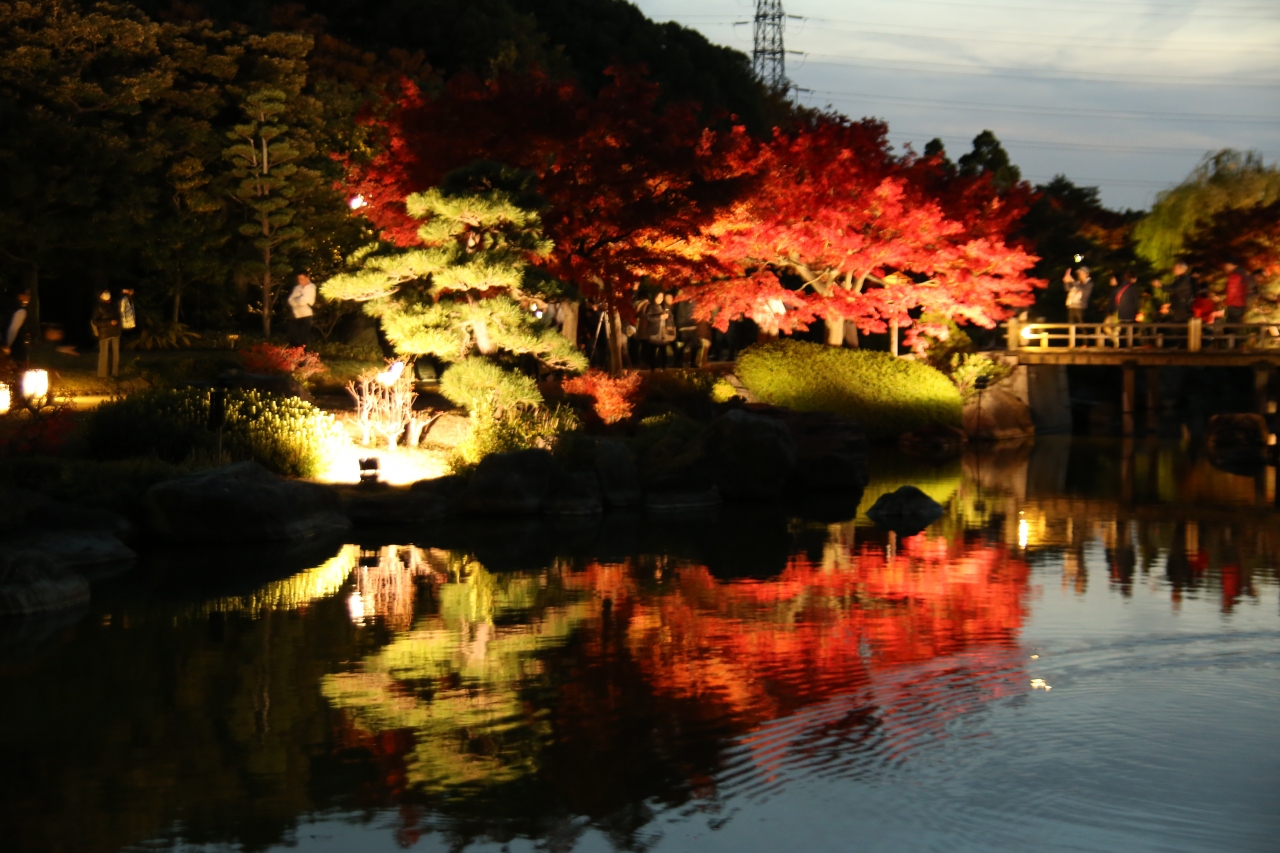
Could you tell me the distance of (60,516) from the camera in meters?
12.9

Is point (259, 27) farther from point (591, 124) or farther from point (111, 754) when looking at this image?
point (111, 754)

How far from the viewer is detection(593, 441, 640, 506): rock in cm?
1711

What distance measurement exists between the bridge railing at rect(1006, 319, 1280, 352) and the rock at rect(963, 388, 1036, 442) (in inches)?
52.3

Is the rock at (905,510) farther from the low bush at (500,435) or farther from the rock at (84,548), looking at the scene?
the rock at (84,548)

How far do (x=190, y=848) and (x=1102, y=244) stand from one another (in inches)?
1742

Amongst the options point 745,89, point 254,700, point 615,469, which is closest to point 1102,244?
point 745,89

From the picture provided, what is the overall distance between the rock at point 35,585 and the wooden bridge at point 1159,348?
2440 centimetres

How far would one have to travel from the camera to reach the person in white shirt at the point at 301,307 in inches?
928

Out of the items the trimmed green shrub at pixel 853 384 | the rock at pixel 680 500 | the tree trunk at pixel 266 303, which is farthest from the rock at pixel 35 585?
the trimmed green shrub at pixel 853 384

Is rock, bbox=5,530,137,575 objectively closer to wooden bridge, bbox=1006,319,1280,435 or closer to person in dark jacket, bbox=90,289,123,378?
person in dark jacket, bbox=90,289,123,378

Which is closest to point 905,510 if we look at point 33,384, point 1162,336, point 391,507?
point 391,507

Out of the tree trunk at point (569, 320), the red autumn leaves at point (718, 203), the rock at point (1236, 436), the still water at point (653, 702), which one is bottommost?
the still water at point (653, 702)

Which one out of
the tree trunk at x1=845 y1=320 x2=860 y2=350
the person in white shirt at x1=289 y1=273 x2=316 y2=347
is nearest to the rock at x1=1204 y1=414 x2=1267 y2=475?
the tree trunk at x1=845 y1=320 x2=860 y2=350

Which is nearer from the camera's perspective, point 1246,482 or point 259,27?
Answer: point 1246,482
